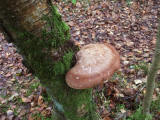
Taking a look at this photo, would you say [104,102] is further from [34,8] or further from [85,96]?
[34,8]

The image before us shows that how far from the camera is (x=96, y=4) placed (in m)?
5.93

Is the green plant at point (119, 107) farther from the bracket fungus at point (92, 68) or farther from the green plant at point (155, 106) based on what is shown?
the bracket fungus at point (92, 68)

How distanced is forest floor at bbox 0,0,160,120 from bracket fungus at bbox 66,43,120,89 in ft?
3.98

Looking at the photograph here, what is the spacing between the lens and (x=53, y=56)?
137 cm

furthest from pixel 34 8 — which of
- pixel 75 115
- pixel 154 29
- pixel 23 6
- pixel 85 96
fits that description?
pixel 154 29

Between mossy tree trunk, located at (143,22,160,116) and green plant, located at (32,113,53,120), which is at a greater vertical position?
mossy tree trunk, located at (143,22,160,116)

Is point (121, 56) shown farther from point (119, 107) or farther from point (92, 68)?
point (92, 68)

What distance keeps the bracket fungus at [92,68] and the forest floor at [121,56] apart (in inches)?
47.8

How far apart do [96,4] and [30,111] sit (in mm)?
4633

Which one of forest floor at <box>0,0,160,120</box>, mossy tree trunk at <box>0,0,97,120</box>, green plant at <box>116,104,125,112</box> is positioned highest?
mossy tree trunk at <box>0,0,97,120</box>

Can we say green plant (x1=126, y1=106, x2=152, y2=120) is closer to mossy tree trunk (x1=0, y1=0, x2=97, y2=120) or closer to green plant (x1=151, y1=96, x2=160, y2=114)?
green plant (x1=151, y1=96, x2=160, y2=114)

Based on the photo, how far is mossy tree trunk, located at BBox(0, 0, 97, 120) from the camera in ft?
3.61

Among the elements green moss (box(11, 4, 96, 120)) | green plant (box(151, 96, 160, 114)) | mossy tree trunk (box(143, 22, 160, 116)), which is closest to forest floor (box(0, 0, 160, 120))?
green plant (box(151, 96, 160, 114))

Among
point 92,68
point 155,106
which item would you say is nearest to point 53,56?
point 92,68
